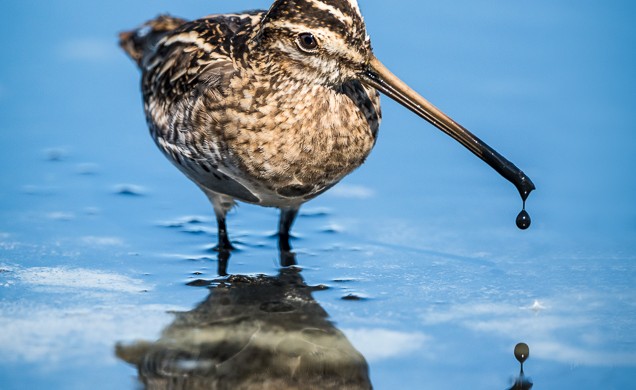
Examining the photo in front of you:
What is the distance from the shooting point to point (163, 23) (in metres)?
9.30

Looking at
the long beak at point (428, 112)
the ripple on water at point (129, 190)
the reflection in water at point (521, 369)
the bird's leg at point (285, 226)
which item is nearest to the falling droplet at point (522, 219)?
the long beak at point (428, 112)

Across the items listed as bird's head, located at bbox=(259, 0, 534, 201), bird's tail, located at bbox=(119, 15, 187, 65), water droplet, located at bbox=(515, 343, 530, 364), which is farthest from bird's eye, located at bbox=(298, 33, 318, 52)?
bird's tail, located at bbox=(119, 15, 187, 65)

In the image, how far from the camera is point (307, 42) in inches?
272

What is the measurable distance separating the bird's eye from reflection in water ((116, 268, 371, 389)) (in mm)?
1526

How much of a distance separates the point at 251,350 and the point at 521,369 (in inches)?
57.2

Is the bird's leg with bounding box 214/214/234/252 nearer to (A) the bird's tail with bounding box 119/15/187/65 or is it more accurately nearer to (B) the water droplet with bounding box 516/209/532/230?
(A) the bird's tail with bounding box 119/15/187/65

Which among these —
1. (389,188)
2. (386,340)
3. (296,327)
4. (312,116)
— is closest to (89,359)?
(296,327)

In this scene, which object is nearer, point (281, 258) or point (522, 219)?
point (522, 219)

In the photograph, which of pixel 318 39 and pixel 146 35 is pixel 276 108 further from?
pixel 146 35

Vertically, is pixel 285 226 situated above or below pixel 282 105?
below

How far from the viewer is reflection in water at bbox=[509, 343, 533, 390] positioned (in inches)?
233

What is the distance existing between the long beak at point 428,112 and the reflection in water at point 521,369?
1054mm

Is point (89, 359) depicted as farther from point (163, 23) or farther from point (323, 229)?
point (163, 23)

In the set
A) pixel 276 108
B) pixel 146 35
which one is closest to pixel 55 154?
pixel 146 35
